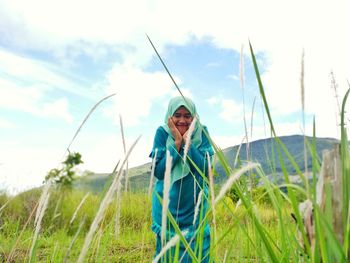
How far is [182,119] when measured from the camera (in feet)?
11.6

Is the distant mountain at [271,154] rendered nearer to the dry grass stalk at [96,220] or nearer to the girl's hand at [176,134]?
the dry grass stalk at [96,220]

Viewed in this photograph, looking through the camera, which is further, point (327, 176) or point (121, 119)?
point (121, 119)

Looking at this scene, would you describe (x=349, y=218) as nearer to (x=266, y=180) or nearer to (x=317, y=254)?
(x=317, y=254)

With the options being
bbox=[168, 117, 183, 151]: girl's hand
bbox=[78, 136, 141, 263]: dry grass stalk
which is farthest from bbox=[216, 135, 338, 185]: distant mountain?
bbox=[168, 117, 183, 151]: girl's hand

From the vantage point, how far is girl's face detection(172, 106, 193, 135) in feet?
11.6

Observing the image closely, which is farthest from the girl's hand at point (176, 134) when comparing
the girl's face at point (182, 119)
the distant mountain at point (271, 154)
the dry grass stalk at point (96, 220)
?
the dry grass stalk at point (96, 220)

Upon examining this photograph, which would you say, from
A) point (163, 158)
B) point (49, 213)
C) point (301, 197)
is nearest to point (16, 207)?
point (49, 213)

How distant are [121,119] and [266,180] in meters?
0.34

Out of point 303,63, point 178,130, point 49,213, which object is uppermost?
point 178,130

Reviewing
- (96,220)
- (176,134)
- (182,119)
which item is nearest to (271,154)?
(96,220)

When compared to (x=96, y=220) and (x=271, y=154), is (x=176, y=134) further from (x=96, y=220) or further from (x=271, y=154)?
(x=96, y=220)

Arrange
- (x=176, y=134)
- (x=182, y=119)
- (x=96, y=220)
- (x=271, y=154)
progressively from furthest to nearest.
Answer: (x=182, y=119)
(x=176, y=134)
(x=271, y=154)
(x=96, y=220)

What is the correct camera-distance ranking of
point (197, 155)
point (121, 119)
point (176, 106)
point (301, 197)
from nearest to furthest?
point (121, 119) → point (301, 197) → point (197, 155) → point (176, 106)

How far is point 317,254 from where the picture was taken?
0.80 meters
